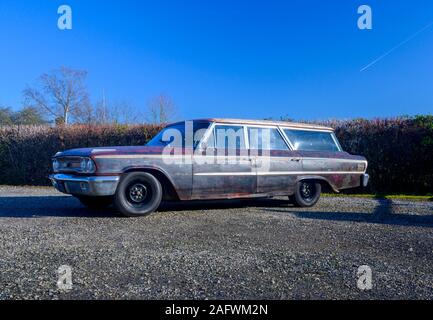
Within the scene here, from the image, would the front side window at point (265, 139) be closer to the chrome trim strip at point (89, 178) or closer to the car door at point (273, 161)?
the car door at point (273, 161)

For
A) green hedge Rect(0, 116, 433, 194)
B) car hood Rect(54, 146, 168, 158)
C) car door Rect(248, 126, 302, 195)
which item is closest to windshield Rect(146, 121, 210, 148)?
car hood Rect(54, 146, 168, 158)

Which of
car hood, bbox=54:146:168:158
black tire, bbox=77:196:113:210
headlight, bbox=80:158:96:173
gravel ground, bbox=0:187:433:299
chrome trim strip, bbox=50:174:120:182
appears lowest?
gravel ground, bbox=0:187:433:299

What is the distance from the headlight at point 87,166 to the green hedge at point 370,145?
7.40m

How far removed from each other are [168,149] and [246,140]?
1.55 meters

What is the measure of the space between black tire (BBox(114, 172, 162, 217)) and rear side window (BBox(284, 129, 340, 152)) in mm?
2988

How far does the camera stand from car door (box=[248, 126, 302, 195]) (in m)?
6.78

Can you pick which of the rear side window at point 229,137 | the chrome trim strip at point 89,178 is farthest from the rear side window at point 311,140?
the chrome trim strip at point 89,178

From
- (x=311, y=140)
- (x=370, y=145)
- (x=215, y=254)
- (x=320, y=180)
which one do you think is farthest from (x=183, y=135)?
(x=370, y=145)

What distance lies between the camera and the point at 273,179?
6.89 meters

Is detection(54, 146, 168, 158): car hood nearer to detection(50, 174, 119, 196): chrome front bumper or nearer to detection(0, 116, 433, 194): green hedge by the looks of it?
detection(50, 174, 119, 196): chrome front bumper

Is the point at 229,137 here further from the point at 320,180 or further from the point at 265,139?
the point at 320,180
